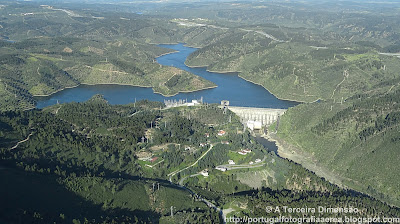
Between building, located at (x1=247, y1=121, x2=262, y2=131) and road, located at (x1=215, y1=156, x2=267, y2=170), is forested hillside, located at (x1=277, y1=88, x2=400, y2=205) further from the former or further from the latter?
road, located at (x1=215, y1=156, x2=267, y2=170)

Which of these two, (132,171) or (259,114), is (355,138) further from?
(132,171)

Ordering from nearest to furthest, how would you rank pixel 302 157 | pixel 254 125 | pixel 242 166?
pixel 242 166 → pixel 302 157 → pixel 254 125

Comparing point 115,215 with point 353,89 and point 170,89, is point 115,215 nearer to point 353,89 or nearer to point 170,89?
point 170,89

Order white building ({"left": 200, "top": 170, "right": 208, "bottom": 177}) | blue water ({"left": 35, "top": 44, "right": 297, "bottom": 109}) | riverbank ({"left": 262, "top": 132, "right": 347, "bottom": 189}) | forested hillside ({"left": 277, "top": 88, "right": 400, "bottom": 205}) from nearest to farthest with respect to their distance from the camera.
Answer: white building ({"left": 200, "top": 170, "right": 208, "bottom": 177}) → forested hillside ({"left": 277, "top": 88, "right": 400, "bottom": 205}) → riverbank ({"left": 262, "top": 132, "right": 347, "bottom": 189}) → blue water ({"left": 35, "top": 44, "right": 297, "bottom": 109})

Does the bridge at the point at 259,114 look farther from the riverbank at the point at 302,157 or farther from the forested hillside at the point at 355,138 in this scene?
the riverbank at the point at 302,157

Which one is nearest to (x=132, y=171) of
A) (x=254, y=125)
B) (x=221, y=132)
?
(x=221, y=132)

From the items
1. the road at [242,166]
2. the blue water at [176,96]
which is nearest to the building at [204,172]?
the road at [242,166]

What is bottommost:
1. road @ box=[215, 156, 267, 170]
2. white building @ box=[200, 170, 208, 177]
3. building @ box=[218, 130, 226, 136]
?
white building @ box=[200, 170, 208, 177]

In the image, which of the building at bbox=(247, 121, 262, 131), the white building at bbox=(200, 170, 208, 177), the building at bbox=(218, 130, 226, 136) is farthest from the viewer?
the building at bbox=(247, 121, 262, 131)

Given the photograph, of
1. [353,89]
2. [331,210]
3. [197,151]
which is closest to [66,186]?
[197,151]

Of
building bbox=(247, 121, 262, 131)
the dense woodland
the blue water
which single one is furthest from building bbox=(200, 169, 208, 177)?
the blue water

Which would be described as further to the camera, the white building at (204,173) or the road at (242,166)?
the road at (242,166)

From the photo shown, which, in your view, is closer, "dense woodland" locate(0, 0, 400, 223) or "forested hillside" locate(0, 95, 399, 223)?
"forested hillside" locate(0, 95, 399, 223)
